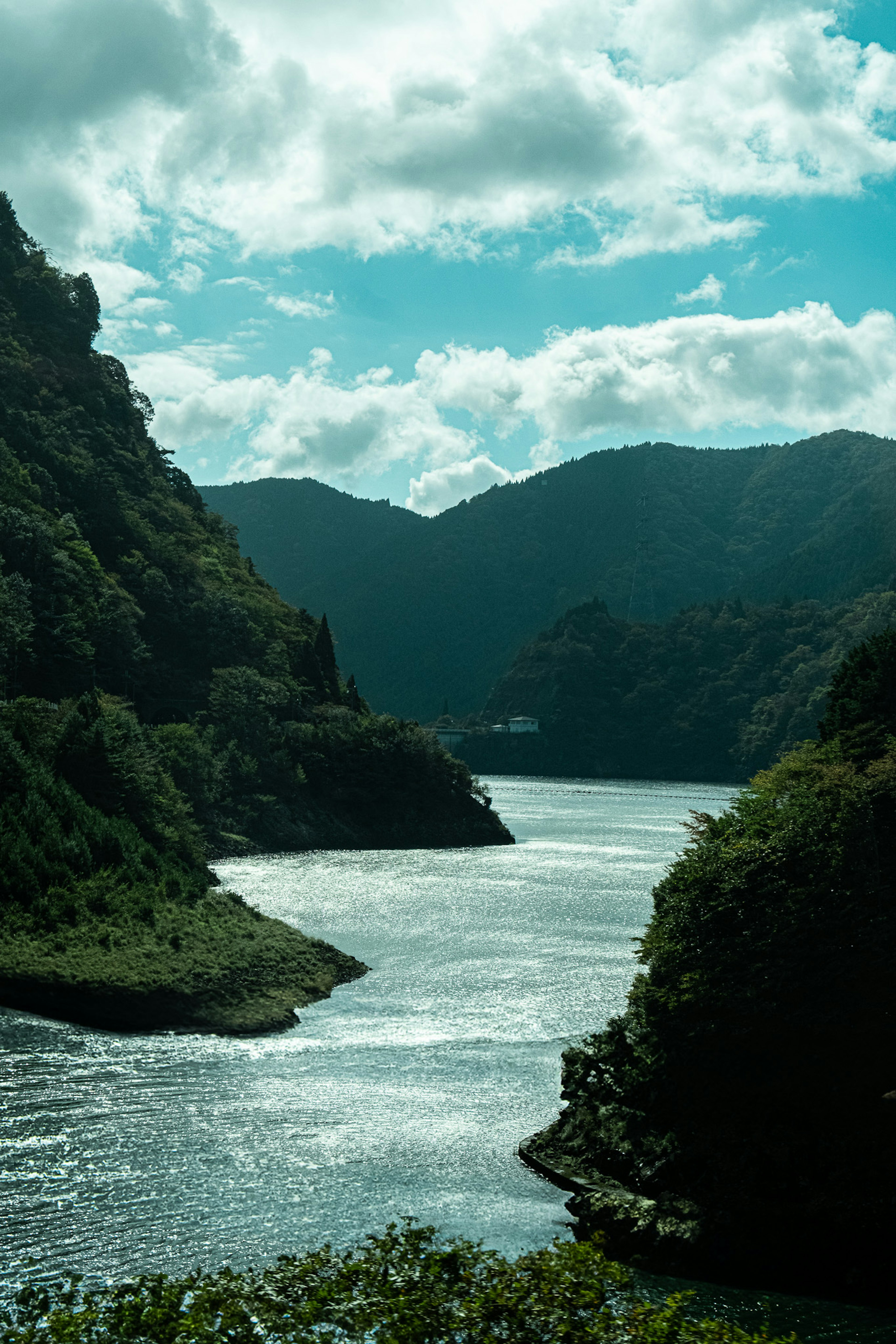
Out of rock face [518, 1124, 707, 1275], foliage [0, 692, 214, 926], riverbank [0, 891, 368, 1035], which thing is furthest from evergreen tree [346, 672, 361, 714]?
rock face [518, 1124, 707, 1275]

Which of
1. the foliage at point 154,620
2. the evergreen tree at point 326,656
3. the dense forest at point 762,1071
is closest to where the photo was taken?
the dense forest at point 762,1071

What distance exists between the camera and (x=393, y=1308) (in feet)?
55.0

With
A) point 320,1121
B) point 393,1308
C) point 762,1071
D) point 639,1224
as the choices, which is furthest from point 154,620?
point 393,1308

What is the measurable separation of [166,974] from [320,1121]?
1355 centimetres

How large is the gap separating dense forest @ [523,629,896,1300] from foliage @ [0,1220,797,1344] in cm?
1002

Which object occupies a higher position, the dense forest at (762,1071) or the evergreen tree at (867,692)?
the evergreen tree at (867,692)

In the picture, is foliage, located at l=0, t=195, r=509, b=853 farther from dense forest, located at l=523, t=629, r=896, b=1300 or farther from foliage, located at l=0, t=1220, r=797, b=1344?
foliage, located at l=0, t=1220, r=797, b=1344

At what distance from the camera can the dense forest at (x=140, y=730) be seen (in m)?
49.2

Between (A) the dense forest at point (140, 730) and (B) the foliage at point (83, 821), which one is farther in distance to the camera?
(B) the foliage at point (83, 821)

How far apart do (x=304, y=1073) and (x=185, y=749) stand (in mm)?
69457

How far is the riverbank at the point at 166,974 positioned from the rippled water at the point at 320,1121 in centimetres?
112

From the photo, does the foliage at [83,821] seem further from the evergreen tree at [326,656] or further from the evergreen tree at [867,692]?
the evergreen tree at [326,656]

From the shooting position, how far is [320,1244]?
26.9 meters

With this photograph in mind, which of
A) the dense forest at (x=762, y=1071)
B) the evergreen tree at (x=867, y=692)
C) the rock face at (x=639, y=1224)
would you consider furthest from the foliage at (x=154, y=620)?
the rock face at (x=639, y=1224)
